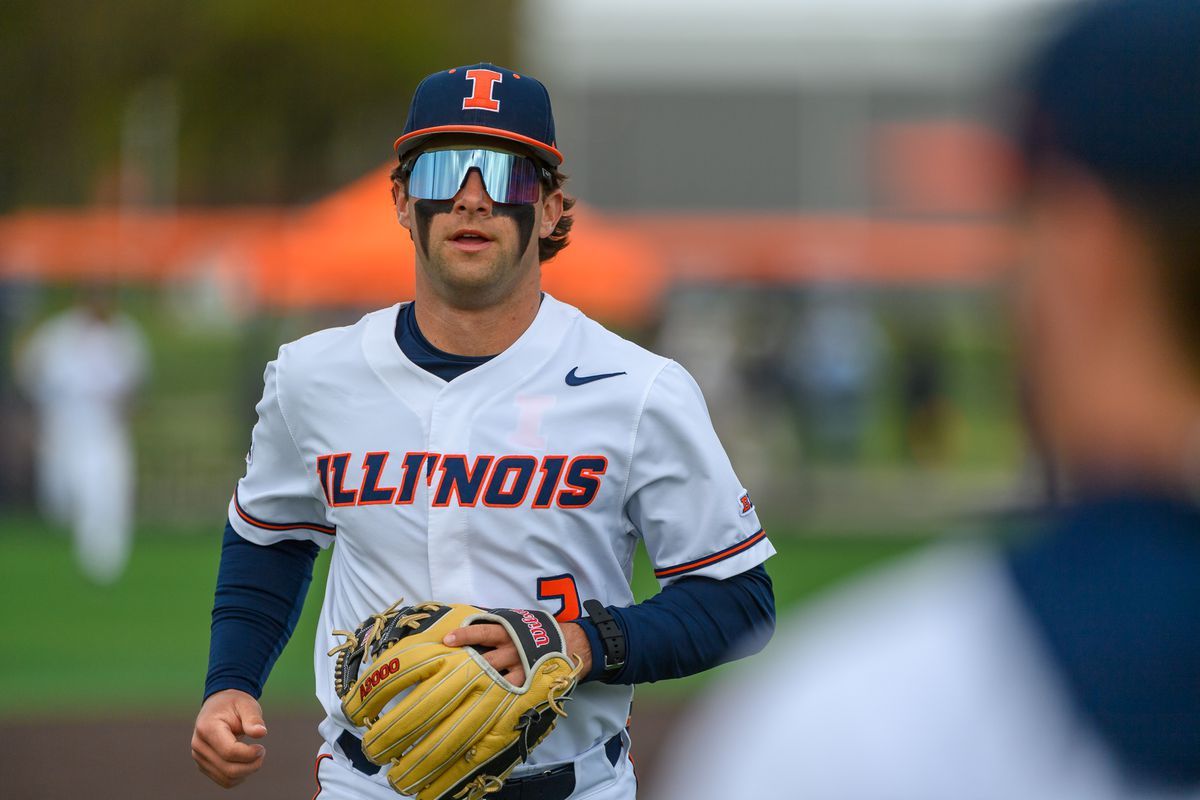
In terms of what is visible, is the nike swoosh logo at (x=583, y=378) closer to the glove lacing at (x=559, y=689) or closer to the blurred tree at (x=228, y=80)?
the glove lacing at (x=559, y=689)

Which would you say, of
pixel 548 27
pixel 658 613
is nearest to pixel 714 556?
pixel 658 613

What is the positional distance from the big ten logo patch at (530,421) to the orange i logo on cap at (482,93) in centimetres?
59

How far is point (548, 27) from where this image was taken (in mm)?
41250

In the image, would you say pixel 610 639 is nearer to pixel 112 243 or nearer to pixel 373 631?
pixel 373 631

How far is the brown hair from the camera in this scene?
3225 mm

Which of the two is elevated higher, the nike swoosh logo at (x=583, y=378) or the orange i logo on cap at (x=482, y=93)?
the orange i logo on cap at (x=482, y=93)

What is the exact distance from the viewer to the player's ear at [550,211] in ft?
10.7

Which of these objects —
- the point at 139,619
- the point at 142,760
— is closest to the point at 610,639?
the point at 142,760

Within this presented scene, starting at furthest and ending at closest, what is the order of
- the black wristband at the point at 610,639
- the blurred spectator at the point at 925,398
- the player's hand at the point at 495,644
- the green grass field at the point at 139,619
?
the blurred spectator at the point at 925,398
the green grass field at the point at 139,619
the black wristband at the point at 610,639
the player's hand at the point at 495,644

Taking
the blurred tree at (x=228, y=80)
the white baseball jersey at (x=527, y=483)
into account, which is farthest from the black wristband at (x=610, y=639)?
the blurred tree at (x=228, y=80)

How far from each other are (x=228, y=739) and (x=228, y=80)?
25783 millimetres

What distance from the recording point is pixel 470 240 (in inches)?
122

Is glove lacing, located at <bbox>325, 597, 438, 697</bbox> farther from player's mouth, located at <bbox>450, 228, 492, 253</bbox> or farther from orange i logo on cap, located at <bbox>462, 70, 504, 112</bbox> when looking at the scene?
orange i logo on cap, located at <bbox>462, 70, 504, 112</bbox>

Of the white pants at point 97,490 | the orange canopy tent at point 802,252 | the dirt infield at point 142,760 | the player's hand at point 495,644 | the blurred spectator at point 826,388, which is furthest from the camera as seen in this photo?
the orange canopy tent at point 802,252
